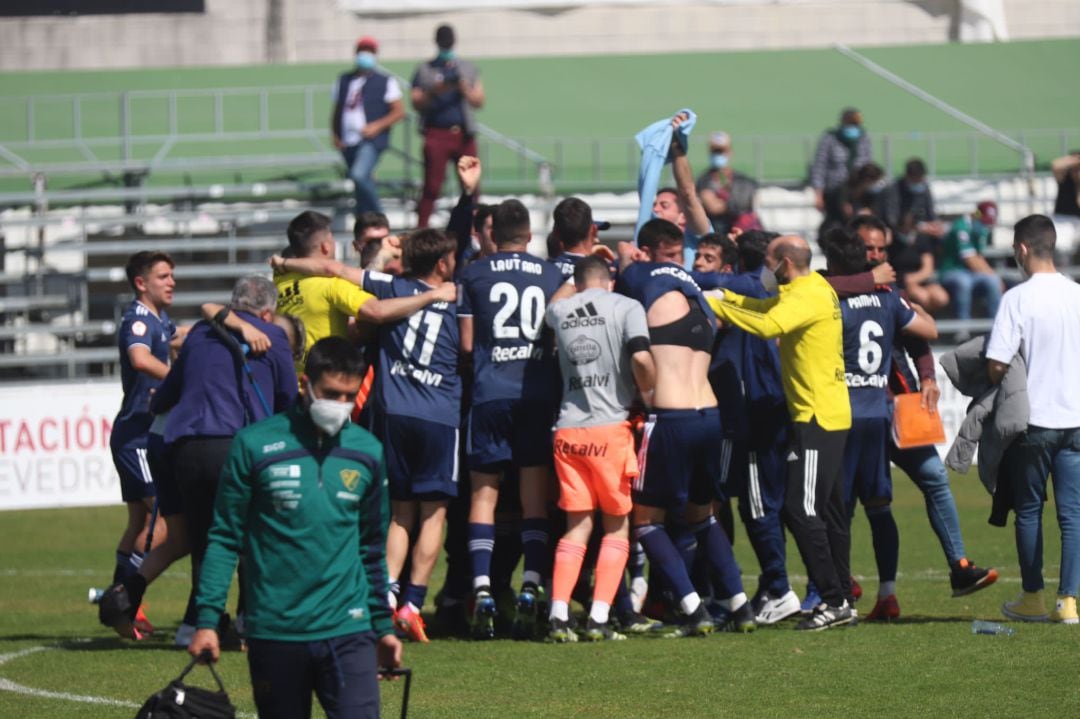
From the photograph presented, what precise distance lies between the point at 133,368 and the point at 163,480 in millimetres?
1331

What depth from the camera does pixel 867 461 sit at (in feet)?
36.5

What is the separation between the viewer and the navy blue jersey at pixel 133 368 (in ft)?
36.9

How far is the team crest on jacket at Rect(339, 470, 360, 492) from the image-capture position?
6473mm

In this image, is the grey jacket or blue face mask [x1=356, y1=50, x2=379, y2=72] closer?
the grey jacket

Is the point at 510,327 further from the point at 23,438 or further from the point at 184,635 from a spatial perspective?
the point at 23,438

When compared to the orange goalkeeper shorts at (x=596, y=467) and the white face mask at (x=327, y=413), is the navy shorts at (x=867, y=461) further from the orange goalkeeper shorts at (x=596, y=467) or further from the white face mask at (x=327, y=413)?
the white face mask at (x=327, y=413)

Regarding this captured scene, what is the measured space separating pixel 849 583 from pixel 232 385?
3.99 meters

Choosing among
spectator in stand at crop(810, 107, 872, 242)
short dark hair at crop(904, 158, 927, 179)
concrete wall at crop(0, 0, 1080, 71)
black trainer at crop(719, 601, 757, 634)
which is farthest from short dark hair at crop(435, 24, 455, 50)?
black trainer at crop(719, 601, 757, 634)

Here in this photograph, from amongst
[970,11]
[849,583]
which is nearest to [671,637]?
[849,583]

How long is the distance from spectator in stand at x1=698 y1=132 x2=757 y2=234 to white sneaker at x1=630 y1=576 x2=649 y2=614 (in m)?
9.52

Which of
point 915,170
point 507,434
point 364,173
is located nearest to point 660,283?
point 507,434

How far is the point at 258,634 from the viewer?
20.8 ft

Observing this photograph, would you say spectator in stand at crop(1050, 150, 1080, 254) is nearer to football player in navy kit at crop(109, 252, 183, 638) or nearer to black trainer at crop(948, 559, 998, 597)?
black trainer at crop(948, 559, 998, 597)

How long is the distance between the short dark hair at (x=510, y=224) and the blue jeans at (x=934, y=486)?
2763mm
